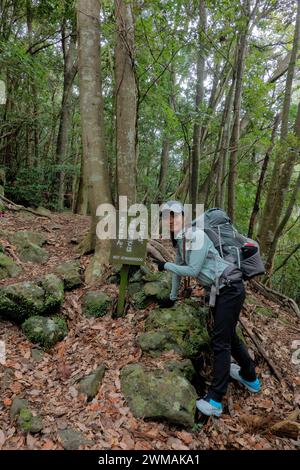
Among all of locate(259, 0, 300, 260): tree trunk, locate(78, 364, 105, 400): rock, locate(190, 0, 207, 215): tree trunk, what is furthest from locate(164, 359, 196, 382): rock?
locate(259, 0, 300, 260): tree trunk

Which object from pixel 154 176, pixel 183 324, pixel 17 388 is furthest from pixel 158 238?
pixel 154 176

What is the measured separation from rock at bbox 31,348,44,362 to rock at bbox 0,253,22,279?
1636 millimetres

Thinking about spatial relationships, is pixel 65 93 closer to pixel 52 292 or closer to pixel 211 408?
pixel 52 292

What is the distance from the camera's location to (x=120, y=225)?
14.8 feet

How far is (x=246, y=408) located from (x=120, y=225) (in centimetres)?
297

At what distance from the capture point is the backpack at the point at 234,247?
368 centimetres

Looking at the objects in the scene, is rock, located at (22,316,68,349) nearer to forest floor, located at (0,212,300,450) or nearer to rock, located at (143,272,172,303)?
forest floor, located at (0,212,300,450)

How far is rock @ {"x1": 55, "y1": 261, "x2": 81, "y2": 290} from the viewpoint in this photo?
206 inches

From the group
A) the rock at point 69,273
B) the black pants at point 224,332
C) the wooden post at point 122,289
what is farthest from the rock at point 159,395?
the rock at point 69,273

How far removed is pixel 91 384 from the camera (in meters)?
→ 3.64

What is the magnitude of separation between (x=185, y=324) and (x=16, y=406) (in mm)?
2319

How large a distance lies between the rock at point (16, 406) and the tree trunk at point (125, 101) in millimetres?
3599

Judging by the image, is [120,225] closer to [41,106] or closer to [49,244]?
[49,244]

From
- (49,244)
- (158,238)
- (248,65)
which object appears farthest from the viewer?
(248,65)
